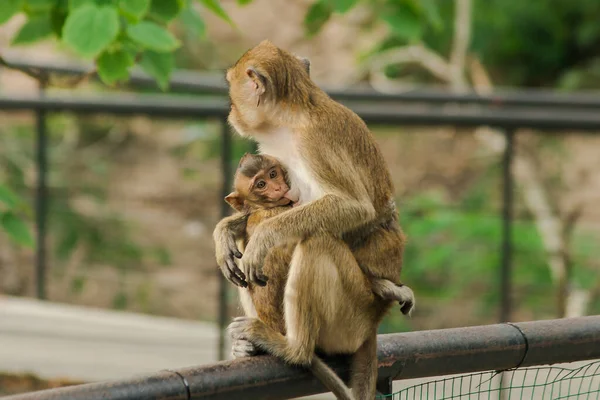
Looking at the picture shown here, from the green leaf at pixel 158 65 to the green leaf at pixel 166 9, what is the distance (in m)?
0.36

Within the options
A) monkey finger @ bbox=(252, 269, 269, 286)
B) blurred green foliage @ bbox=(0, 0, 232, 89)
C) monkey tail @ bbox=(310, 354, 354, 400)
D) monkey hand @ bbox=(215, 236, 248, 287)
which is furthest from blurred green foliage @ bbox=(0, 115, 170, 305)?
monkey tail @ bbox=(310, 354, 354, 400)

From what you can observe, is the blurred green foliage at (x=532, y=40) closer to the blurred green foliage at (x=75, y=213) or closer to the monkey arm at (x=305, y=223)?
Answer: the blurred green foliage at (x=75, y=213)

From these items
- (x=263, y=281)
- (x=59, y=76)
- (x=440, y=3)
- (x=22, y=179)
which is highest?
(x=440, y=3)

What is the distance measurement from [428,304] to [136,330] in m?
2.89

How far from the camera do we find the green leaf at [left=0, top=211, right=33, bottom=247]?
11.9ft

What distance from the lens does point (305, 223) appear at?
3.00 metres

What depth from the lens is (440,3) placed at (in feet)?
29.0

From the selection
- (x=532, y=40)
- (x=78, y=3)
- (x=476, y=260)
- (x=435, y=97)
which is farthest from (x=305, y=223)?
(x=532, y=40)

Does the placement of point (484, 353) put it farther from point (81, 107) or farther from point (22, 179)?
point (22, 179)

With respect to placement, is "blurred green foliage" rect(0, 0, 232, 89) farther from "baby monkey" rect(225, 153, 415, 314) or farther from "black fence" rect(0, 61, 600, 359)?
"black fence" rect(0, 61, 600, 359)

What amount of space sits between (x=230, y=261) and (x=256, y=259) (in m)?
0.15

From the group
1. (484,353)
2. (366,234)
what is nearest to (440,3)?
(366,234)

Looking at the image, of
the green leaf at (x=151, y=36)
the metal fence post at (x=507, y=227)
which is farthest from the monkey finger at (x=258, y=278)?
the metal fence post at (x=507, y=227)

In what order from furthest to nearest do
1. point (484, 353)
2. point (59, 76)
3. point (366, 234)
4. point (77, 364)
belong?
point (59, 76) < point (77, 364) < point (366, 234) < point (484, 353)
